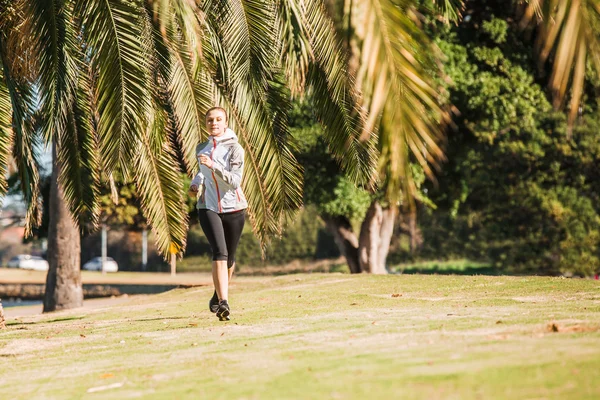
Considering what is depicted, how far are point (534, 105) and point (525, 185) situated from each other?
22.7ft

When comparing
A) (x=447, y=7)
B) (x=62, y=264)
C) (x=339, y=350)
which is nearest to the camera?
(x=339, y=350)

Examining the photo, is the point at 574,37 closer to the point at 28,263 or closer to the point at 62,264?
the point at 62,264

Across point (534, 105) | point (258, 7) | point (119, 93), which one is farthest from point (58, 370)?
point (534, 105)

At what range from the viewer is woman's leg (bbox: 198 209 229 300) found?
7.79 m

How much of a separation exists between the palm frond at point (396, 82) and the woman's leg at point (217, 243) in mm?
3456

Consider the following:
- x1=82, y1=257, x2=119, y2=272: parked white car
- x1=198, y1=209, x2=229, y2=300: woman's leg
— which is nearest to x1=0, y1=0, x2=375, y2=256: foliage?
x1=198, y1=209, x2=229, y2=300: woman's leg

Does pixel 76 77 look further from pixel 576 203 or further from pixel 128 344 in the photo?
pixel 576 203

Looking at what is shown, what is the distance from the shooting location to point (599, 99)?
21938 millimetres

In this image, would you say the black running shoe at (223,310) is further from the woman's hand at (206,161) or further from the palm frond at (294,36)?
the palm frond at (294,36)

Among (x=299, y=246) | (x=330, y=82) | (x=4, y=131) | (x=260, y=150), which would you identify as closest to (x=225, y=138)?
(x=330, y=82)

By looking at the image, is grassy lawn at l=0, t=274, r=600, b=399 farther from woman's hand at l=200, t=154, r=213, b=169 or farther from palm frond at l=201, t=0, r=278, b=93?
palm frond at l=201, t=0, r=278, b=93

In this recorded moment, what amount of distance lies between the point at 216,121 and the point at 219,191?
0.66 meters

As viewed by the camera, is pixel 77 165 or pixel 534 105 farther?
pixel 534 105

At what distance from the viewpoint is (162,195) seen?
10.1m
